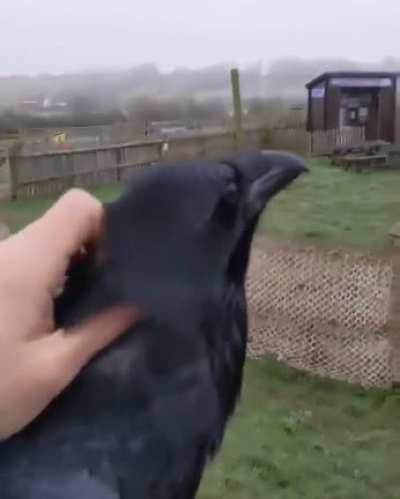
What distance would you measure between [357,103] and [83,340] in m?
12.6

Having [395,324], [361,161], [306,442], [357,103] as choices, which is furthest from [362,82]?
[306,442]

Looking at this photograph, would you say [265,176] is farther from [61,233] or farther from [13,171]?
[13,171]

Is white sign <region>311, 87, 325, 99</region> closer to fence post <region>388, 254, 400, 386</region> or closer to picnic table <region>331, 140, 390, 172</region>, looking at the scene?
picnic table <region>331, 140, 390, 172</region>

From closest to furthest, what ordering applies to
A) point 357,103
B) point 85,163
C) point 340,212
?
point 340,212
point 85,163
point 357,103

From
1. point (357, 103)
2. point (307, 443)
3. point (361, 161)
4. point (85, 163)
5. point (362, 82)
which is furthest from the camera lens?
point (357, 103)

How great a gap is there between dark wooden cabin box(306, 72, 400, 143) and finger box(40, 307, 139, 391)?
464 inches

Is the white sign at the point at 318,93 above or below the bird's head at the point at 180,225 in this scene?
below

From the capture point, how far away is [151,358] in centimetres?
55

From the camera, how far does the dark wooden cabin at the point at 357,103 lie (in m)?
12.4

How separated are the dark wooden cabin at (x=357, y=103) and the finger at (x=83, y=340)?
11.8m

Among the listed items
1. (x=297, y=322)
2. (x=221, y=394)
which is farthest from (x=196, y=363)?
(x=297, y=322)

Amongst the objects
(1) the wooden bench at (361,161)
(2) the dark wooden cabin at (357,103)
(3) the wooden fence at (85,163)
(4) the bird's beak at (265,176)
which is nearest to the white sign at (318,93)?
(2) the dark wooden cabin at (357,103)

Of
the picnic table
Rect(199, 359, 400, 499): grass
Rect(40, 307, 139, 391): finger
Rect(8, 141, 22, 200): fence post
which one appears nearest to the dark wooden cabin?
the picnic table

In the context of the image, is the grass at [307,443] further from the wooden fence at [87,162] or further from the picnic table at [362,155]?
the picnic table at [362,155]
